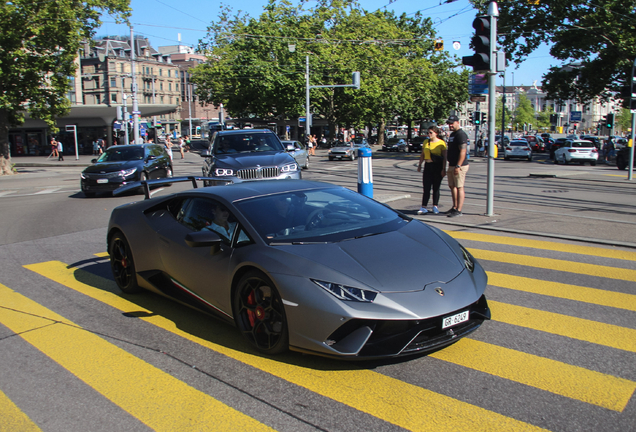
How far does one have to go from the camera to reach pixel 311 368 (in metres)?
3.80

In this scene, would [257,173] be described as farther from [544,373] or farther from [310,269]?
[544,373]

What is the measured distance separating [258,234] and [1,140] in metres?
30.9

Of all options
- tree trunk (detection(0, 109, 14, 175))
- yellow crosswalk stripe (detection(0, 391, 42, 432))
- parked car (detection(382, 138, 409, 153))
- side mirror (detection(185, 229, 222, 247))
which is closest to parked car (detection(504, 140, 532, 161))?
parked car (detection(382, 138, 409, 153))

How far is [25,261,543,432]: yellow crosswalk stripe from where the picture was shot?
3.01 metres

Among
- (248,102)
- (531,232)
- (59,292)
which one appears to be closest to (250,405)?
(59,292)

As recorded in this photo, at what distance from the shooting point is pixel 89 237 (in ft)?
31.1

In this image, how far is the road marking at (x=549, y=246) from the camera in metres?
7.13

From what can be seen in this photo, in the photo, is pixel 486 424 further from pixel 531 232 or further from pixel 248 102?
pixel 248 102

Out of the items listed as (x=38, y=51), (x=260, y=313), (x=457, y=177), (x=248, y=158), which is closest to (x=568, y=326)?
(x=260, y=313)

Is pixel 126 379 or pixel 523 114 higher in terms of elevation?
pixel 523 114

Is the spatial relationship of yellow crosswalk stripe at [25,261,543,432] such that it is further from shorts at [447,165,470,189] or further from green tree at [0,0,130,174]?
green tree at [0,0,130,174]

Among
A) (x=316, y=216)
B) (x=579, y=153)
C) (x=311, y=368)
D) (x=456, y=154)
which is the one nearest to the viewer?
(x=311, y=368)

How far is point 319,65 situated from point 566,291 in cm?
4883

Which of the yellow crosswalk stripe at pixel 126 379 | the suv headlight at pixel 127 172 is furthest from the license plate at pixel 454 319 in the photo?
the suv headlight at pixel 127 172
